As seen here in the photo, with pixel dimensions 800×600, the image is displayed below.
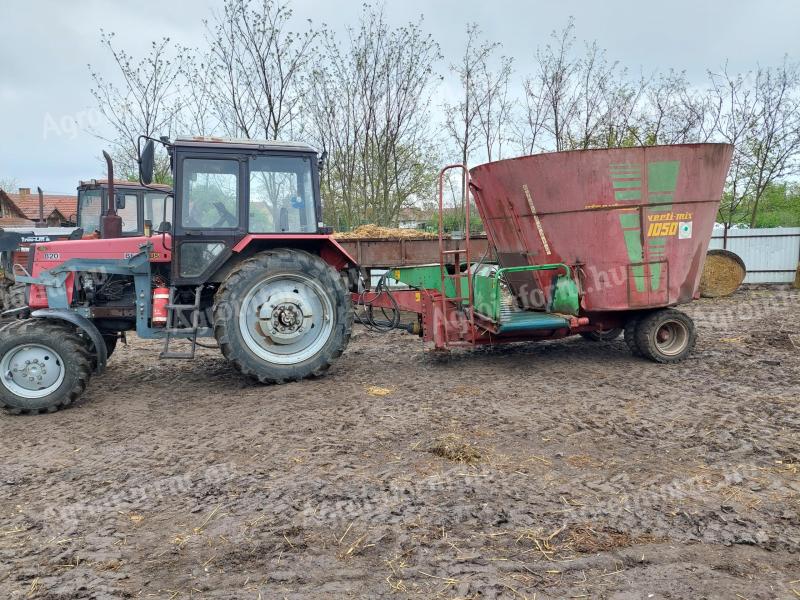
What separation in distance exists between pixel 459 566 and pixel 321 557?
0.60 m

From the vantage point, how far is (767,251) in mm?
14672

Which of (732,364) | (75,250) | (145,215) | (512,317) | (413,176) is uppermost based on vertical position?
(413,176)

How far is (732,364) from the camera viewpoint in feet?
20.4

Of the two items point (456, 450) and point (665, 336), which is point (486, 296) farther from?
point (456, 450)

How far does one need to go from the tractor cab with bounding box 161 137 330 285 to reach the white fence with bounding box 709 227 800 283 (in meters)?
12.5

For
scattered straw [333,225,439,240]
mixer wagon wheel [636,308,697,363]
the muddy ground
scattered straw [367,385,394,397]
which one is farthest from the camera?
scattered straw [333,225,439,240]

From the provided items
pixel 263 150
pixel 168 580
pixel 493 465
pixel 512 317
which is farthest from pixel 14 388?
pixel 512 317

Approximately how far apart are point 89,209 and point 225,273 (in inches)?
207

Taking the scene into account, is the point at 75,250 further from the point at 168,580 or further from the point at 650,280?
the point at 650,280

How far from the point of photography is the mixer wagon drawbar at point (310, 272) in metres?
5.36

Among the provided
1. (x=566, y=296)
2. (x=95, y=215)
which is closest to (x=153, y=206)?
(x=95, y=215)

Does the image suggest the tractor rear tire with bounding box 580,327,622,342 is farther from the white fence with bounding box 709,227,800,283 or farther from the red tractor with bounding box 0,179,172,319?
the white fence with bounding box 709,227,800,283

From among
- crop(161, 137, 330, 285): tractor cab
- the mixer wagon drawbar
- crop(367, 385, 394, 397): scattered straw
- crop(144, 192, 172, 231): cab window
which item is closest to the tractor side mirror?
the mixer wagon drawbar

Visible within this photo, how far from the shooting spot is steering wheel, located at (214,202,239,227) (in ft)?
18.2
